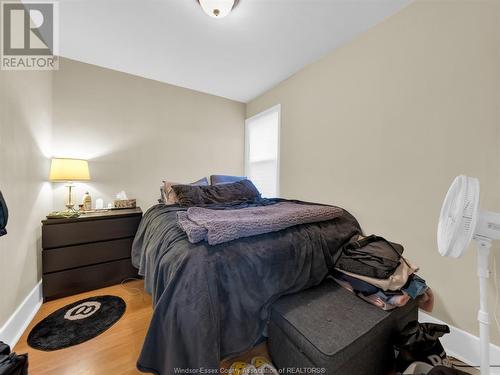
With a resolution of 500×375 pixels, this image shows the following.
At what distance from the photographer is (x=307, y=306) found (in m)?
1.11

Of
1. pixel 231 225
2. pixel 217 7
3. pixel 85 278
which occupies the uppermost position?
pixel 217 7

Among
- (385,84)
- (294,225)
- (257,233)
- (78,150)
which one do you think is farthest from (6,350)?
(385,84)

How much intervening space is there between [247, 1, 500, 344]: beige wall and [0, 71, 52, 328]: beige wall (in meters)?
2.53

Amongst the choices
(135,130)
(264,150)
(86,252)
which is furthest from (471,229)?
(135,130)

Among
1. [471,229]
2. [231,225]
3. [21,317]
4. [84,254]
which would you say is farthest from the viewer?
[84,254]

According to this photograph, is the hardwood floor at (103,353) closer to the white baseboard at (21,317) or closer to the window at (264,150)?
the white baseboard at (21,317)

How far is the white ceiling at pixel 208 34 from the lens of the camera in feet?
5.22

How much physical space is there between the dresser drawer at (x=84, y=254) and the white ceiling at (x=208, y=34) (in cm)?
196

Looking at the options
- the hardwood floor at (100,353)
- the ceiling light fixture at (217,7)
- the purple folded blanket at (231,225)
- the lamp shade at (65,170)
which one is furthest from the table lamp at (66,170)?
the ceiling light fixture at (217,7)

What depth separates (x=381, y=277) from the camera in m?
1.16

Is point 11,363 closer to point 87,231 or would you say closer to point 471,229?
point 87,231

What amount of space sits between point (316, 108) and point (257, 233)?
1.76 metres

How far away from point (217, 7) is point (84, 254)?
2371mm

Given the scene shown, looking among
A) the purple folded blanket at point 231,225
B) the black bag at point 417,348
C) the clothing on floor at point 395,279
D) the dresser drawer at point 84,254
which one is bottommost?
the black bag at point 417,348
